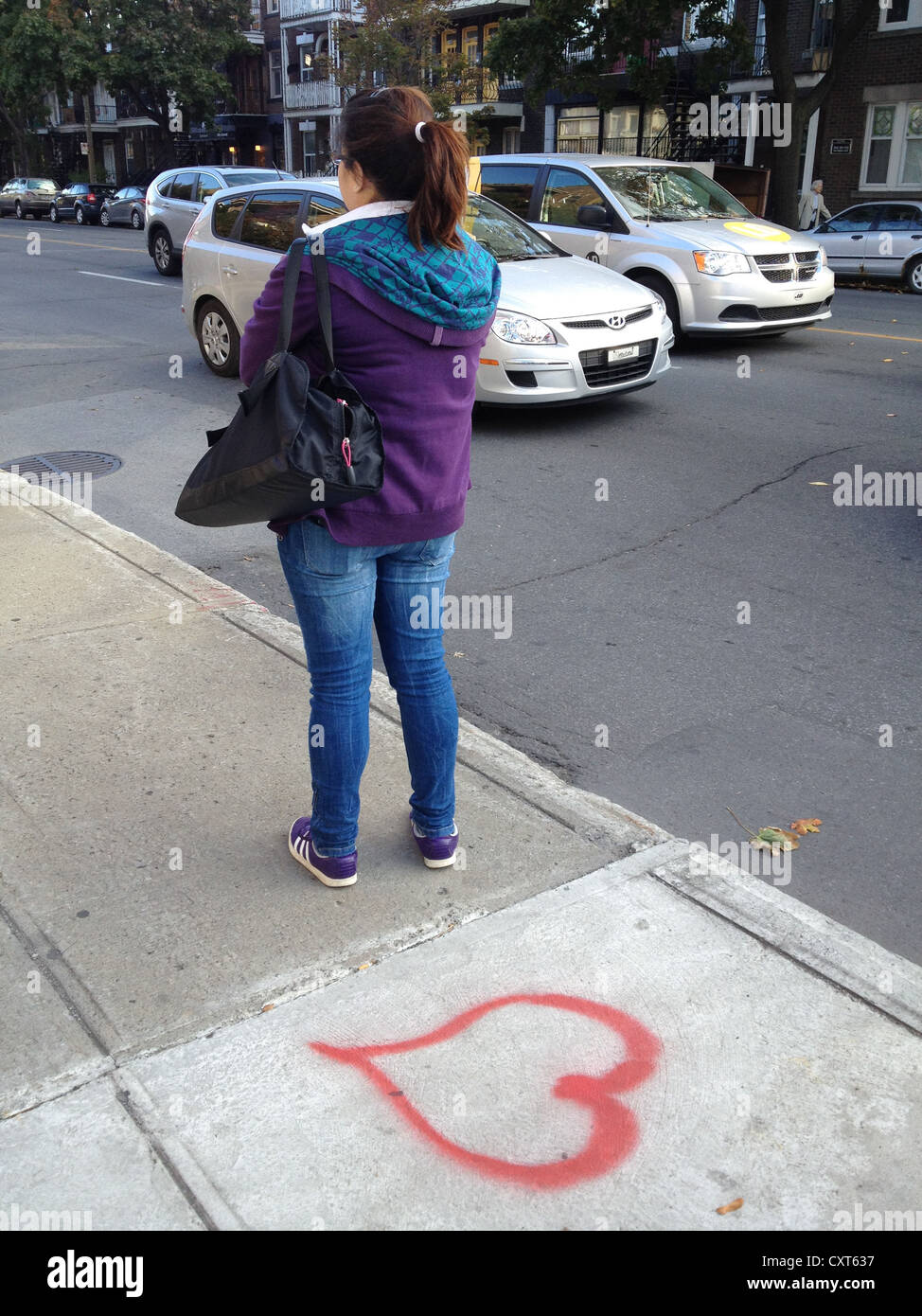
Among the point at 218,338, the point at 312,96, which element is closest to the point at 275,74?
the point at 312,96

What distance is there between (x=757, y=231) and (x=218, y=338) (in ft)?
17.9

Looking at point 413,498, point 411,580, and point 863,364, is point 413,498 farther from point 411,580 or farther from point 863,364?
point 863,364

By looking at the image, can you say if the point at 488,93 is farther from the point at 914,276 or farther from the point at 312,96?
the point at 914,276

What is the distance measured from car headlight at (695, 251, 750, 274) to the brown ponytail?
919cm

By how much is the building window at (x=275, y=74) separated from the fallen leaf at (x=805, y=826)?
180ft

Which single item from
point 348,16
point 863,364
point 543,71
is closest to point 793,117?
point 543,71

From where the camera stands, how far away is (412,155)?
8.23 ft

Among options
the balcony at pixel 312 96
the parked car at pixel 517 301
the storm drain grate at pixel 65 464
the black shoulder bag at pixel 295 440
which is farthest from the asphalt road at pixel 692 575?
the balcony at pixel 312 96

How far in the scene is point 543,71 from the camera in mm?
25500

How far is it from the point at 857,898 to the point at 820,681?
150 centimetres

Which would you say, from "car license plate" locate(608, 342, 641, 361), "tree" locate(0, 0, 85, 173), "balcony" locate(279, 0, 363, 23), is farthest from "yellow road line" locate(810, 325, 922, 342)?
"tree" locate(0, 0, 85, 173)

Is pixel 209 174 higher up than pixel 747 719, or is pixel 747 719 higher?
pixel 209 174

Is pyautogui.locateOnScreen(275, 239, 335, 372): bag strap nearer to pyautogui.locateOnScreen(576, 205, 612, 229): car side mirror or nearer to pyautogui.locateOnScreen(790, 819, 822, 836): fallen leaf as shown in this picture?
pyautogui.locateOnScreen(790, 819, 822, 836): fallen leaf

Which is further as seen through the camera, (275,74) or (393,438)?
(275,74)
